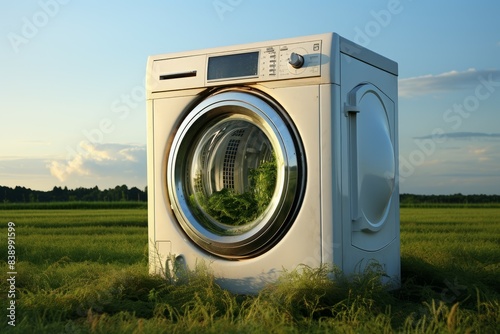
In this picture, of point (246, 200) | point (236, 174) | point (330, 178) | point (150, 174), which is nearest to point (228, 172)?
point (236, 174)

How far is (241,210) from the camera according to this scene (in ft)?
13.3

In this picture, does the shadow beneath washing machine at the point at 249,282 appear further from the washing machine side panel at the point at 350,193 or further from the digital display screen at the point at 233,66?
the digital display screen at the point at 233,66

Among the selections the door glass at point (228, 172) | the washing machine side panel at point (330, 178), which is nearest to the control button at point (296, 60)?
the washing machine side panel at point (330, 178)

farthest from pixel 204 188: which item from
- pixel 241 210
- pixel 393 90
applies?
pixel 393 90

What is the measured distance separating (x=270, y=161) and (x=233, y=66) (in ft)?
1.99

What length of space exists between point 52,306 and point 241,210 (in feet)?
3.95

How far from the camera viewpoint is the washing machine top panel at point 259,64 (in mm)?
3732

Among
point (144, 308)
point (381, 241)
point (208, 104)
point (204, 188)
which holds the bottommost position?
point (144, 308)

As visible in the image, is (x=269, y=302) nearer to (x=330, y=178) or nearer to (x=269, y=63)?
(x=330, y=178)

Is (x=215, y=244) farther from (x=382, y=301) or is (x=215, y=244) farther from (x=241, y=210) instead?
(x=382, y=301)

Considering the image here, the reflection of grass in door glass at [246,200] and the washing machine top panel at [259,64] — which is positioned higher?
the washing machine top panel at [259,64]

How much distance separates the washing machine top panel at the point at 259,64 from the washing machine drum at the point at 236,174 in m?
0.14

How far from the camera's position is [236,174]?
167 inches

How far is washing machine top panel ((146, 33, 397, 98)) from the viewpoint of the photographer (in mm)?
3732
